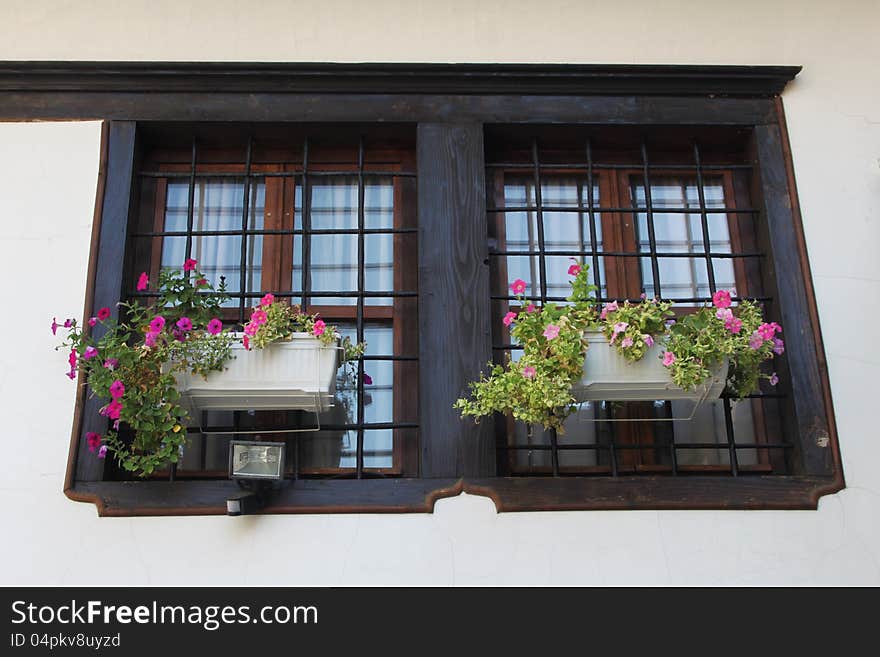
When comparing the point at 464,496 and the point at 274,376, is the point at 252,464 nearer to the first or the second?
the point at 274,376

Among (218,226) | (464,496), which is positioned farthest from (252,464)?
(218,226)

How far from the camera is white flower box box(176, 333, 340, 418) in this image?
3162 millimetres

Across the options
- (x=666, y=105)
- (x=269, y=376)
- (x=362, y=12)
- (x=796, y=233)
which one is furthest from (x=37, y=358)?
(x=796, y=233)

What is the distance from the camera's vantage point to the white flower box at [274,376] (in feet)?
10.4

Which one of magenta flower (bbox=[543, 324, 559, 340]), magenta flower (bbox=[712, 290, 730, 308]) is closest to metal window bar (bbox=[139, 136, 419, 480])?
magenta flower (bbox=[543, 324, 559, 340])

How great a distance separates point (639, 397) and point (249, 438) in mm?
1369

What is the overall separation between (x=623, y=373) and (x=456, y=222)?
35.5 inches

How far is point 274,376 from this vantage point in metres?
3.17

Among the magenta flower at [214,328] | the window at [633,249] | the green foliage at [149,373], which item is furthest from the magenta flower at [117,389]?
the window at [633,249]

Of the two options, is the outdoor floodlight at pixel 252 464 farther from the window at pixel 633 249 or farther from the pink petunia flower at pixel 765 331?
the pink petunia flower at pixel 765 331

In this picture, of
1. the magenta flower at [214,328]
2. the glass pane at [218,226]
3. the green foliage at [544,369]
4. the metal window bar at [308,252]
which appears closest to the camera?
the green foliage at [544,369]

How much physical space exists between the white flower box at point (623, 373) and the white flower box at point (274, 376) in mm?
837

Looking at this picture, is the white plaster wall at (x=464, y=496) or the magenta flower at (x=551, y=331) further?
the white plaster wall at (x=464, y=496)

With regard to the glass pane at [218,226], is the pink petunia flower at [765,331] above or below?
below
